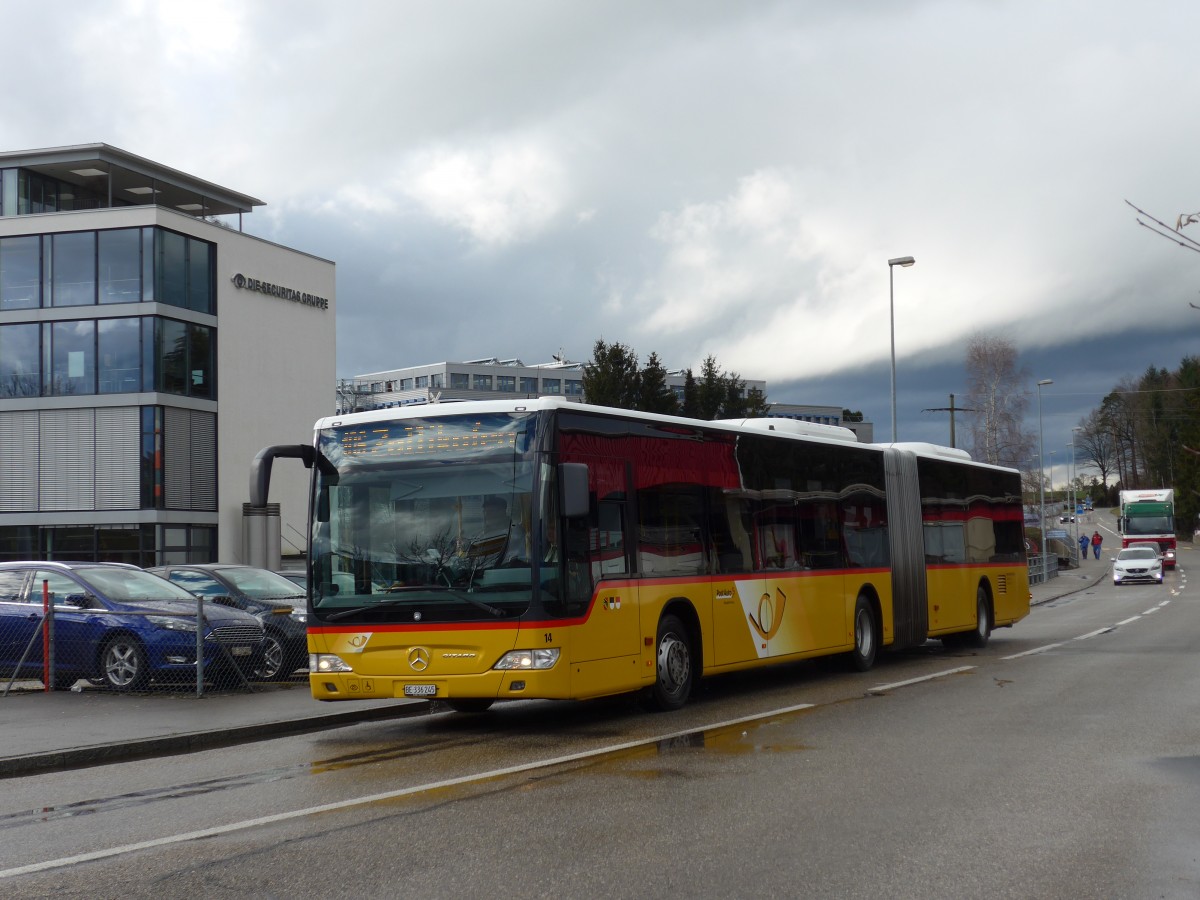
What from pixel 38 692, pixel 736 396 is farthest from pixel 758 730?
pixel 736 396

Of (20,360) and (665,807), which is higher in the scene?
(20,360)

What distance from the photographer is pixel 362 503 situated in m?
11.8

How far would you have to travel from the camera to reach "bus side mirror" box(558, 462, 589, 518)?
1105cm

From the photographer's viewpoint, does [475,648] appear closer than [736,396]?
Yes

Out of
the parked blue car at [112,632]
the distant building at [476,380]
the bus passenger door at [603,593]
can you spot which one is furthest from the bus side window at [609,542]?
the distant building at [476,380]

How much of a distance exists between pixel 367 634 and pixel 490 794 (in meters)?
3.48

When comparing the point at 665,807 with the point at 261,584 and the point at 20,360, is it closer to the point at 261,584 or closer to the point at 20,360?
the point at 261,584

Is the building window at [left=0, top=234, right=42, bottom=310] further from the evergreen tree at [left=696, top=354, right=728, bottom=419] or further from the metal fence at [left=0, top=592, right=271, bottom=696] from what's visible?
the evergreen tree at [left=696, top=354, right=728, bottom=419]

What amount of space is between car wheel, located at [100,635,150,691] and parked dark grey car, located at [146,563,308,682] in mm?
1433

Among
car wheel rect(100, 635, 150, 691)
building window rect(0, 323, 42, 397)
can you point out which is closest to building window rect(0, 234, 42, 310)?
building window rect(0, 323, 42, 397)

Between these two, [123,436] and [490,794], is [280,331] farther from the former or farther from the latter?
[490,794]

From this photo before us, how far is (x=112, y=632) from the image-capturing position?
50.2ft

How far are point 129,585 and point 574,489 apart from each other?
25.5 feet

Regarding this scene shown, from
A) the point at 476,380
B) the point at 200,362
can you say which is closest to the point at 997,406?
the point at 200,362
